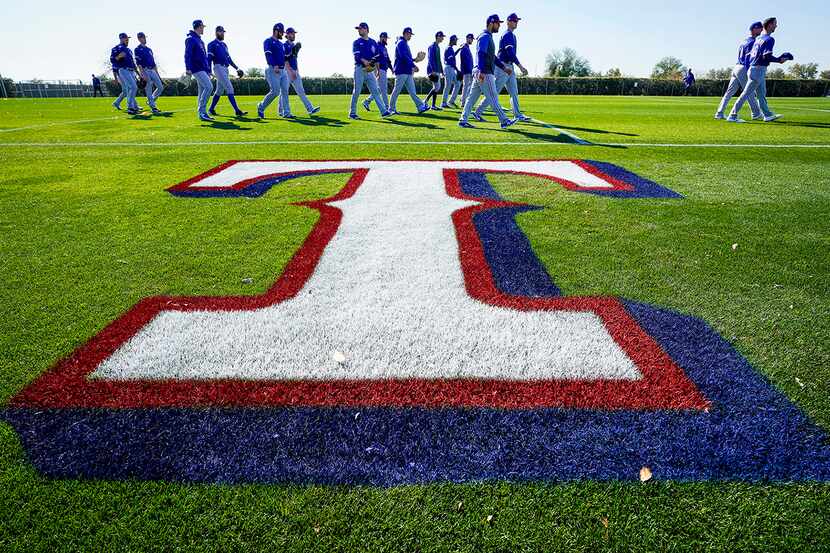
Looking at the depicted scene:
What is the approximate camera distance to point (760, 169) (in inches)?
269

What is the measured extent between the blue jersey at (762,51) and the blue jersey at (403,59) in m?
8.35

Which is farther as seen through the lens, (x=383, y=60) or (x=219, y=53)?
(x=383, y=60)

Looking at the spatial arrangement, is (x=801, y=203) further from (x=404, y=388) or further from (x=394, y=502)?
(x=394, y=502)

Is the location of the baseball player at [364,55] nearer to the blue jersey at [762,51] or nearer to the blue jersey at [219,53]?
the blue jersey at [219,53]

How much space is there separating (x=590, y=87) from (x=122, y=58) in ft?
149

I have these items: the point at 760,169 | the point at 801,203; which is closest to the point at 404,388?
the point at 801,203

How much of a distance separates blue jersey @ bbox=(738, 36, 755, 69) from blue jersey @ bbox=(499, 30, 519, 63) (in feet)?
19.4

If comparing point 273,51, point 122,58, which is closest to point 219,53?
point 273,51

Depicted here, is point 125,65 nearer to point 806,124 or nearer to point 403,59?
point 403,59

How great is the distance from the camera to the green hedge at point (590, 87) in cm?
4506

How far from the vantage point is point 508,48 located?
35.1 ft

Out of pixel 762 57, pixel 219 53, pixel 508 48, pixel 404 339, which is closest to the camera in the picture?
pixel 404 339

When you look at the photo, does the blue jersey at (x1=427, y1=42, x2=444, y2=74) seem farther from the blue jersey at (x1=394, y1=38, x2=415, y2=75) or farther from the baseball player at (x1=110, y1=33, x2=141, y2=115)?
the baseball player at (x1=110, y1=33, x2=141, y2=115)

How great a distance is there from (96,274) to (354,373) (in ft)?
7.14
